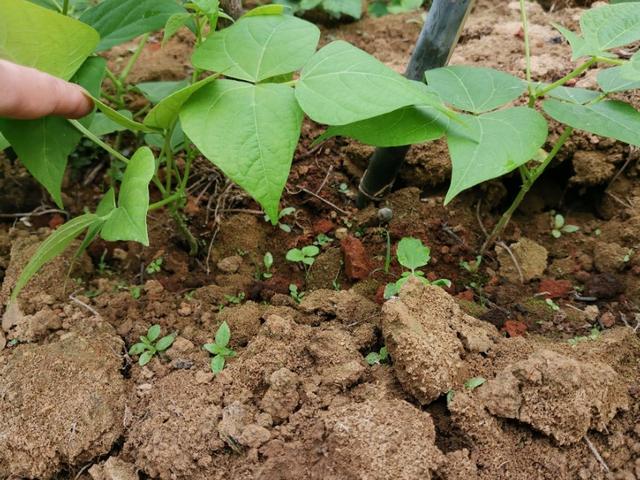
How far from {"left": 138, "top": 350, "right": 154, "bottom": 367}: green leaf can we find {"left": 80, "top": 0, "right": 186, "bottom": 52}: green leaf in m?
0.72

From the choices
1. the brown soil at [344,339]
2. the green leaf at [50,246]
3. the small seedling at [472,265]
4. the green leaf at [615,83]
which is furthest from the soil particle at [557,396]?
the green leaf at [50,246]

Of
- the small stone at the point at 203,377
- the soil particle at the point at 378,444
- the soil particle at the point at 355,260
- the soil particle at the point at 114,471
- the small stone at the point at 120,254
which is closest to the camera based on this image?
the soil particle at the point at 378,444

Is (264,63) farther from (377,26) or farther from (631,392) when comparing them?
(377,26)

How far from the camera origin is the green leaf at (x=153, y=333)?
48.1 inches

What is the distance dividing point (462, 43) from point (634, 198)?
2.92 ft

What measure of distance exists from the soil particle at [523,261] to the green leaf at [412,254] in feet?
1.00

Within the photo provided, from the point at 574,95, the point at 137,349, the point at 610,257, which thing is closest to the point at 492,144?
the point at 574,95

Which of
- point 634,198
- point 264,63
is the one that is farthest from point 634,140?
point 264,63

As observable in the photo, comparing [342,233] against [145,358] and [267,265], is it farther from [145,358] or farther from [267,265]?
[145,358]

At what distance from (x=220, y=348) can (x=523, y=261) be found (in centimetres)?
88

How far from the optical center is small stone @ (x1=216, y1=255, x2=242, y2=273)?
58.2 inches

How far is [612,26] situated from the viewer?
1103mm

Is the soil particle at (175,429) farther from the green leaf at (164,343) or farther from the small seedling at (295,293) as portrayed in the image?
the small seedling at (295,293)

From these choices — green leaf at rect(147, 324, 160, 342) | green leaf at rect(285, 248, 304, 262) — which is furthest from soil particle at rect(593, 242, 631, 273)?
green leaf at rect(147, 324, 160, 342)
